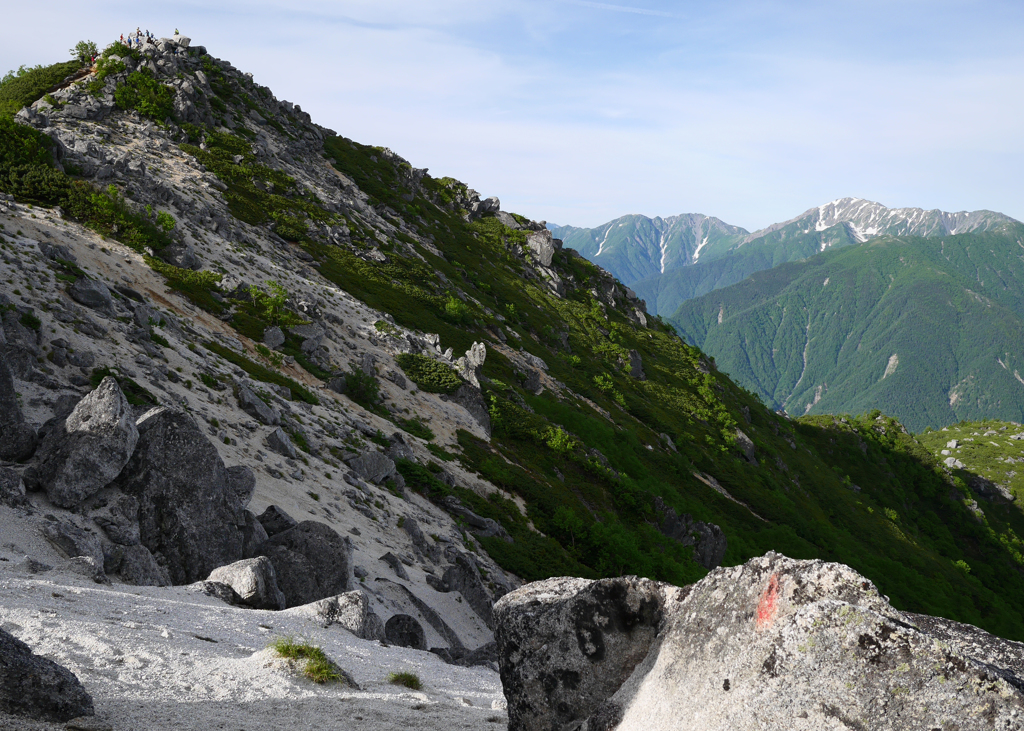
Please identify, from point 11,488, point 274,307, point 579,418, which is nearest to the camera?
point 11,488

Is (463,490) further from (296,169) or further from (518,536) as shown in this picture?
(296,169)

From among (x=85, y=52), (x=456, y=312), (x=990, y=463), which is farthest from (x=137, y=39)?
(x=990, y=463)

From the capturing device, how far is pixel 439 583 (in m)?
22.8

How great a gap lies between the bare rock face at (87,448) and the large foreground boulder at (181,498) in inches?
22.0

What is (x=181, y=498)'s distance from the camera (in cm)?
1561

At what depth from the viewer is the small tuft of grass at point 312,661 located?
996 centimetres

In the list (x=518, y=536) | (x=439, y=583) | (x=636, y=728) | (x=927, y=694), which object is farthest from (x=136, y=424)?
(x=518, y=536)

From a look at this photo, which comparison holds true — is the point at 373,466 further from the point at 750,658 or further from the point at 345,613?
the point at 750,658

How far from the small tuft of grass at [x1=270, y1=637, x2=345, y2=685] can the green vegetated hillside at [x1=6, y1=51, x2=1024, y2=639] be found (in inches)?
679

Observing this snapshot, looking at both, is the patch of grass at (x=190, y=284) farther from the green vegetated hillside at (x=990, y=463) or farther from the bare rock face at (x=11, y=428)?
the green vegetated hillside at (x=990, y=463)

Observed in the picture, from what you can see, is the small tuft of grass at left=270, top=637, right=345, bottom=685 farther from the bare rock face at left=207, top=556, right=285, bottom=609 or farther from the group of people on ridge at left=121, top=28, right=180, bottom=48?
the group of people on ridge at left=121, top=28, right=180, bottom=48

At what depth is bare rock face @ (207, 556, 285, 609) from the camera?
1420cm

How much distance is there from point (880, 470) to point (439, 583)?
369 ft

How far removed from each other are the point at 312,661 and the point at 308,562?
710 centimetres
